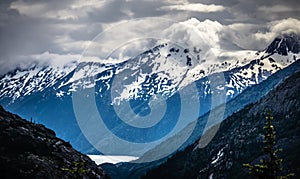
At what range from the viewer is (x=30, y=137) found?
618 feet

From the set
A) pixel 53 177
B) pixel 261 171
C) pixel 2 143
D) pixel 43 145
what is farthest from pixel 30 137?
pixel 261 171

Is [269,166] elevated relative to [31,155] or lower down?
lower down

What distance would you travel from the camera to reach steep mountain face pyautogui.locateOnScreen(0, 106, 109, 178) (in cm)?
15425

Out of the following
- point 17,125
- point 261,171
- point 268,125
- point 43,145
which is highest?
point 17,125

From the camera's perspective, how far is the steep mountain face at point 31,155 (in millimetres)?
154250

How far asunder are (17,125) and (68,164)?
1290 inches

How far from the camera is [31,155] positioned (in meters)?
168

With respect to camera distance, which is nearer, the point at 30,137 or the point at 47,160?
the point at 47,160

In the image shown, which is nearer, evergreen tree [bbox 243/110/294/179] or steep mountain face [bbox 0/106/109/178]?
evergreen tree [bbox 243/110/294/179]

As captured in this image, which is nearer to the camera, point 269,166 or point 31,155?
point 269,166

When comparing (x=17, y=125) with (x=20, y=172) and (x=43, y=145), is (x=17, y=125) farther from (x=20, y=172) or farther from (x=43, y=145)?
(x=20, y=172)

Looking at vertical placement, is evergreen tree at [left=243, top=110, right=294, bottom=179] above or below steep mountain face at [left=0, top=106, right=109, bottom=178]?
below

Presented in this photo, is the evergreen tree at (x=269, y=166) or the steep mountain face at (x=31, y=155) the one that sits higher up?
the steep mountain face at (x=31, y=155)

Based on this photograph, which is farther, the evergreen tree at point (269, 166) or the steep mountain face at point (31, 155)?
the steep mountain face at point (31, 155)
